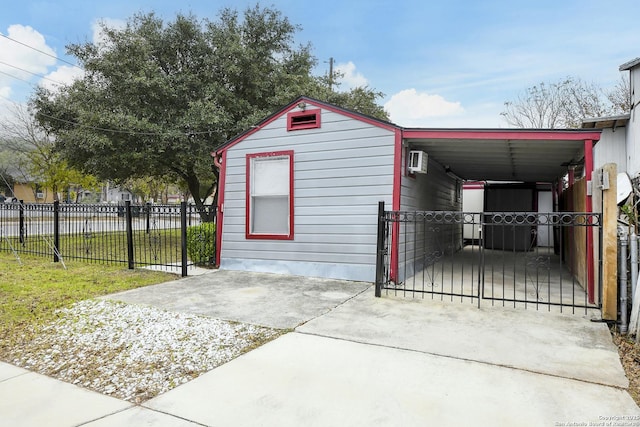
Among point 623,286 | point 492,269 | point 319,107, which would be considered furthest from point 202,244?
point 623,286

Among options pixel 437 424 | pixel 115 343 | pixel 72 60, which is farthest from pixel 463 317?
pixel 72 60

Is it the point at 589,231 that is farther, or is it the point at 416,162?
the point at 416,162

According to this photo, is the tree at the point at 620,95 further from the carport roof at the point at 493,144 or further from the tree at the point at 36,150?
the tree at the point at 36,150

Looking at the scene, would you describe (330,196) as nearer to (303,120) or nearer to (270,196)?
(270,196)

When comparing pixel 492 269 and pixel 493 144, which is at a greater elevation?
pixel 493 144

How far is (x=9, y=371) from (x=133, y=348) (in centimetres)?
88

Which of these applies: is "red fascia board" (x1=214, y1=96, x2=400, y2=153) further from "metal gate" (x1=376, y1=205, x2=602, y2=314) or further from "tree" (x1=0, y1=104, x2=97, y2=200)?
"tree" (x1=0, y1=104, x2=97, y2=200)

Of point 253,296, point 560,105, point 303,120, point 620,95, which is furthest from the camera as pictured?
point 560,105

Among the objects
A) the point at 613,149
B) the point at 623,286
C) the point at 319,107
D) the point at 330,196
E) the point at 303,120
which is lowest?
the point at 623,286

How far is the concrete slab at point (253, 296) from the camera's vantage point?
4.38 m


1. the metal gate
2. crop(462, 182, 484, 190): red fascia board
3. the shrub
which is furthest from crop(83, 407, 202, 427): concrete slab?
crop(462, 182, 484, 190): red fascia board

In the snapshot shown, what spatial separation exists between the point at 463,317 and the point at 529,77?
1872cm

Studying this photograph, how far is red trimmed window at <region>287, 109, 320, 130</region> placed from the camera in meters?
6.58

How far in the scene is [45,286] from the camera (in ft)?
19.2
